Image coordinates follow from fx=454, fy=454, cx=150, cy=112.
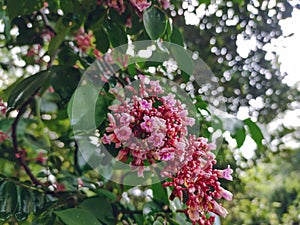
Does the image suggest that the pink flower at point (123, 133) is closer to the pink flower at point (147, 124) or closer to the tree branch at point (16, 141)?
the pink flower at point (147, 124)

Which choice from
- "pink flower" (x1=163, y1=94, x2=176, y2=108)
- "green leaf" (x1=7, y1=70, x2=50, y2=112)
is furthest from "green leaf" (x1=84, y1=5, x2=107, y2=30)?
"pink flower" (x1=163, y1=94, x2=176, y2=108)

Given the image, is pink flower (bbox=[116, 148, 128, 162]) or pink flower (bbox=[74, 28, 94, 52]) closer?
pink flower (bbox=[116, 148, 128, 162])

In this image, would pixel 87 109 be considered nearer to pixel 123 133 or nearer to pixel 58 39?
pixel 123 133

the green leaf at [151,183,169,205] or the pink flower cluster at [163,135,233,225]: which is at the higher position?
the pink flower cluster at [163,135,233,225]

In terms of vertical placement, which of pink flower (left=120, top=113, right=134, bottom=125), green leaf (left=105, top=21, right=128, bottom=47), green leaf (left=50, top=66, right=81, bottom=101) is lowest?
green leaf (left=50, top=66, right=81, bottom=101)

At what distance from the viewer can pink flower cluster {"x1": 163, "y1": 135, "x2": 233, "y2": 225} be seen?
0.48 m

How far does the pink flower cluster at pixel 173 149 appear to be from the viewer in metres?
0.48

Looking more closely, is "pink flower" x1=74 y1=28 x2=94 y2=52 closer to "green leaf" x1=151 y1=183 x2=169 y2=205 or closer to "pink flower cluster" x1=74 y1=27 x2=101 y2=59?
"pink flower cluster" x1=74 y1=27 x2=101 y2=59

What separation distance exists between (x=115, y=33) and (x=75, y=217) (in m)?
0.27

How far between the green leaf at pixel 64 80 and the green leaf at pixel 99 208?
0.54 ft

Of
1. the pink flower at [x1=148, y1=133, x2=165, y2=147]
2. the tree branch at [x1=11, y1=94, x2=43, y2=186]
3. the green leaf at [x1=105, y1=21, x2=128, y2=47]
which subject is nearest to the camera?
the pink flower at [x1=148, y1=133, x2=165, y2=147]

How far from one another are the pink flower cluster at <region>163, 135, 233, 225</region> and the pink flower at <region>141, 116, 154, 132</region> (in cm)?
5

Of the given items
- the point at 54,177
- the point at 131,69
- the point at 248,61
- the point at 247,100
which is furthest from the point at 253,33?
the point at 54,177

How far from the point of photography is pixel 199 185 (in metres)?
0.48
